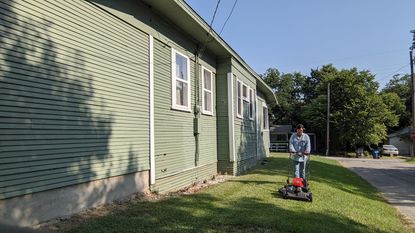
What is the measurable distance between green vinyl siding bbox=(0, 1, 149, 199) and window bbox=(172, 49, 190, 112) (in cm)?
174

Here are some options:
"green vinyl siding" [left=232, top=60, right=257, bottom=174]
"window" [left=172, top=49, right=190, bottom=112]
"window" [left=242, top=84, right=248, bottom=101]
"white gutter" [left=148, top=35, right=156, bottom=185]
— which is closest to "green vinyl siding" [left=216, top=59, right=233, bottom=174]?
"green vinyl siding" [left=232, top=60, right=257, bottom=174]

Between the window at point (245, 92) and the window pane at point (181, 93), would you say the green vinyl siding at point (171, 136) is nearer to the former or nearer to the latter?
the window pane at point (181, 93)

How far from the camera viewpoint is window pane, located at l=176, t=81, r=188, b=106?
10.9 meters

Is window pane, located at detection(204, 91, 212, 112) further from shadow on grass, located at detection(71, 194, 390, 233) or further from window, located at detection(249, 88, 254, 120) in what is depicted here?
shadow on grass, located at detection(71, 194, 390, 233)

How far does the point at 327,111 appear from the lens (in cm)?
5156

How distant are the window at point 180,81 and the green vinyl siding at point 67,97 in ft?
5.69

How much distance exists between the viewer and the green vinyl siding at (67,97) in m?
5.29

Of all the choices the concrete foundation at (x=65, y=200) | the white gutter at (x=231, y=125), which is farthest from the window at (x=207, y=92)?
the concrete foundation at (x=65, y=200)

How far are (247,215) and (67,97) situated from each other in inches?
146

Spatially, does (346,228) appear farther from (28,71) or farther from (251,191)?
(28,71)

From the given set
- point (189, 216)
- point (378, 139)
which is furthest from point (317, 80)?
point (189, 216)

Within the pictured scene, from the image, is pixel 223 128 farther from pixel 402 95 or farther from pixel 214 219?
pixel 402 95

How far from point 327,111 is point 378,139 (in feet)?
23.7

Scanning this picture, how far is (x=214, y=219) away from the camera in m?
6.71
